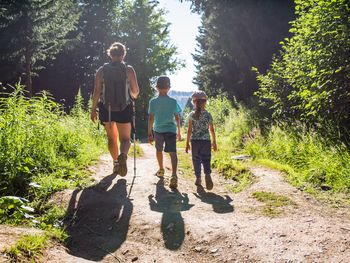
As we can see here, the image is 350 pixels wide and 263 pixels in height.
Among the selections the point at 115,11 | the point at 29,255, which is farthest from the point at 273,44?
the point at 115,11

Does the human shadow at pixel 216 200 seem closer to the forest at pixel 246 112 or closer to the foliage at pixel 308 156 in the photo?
the forest at pixel 246 112

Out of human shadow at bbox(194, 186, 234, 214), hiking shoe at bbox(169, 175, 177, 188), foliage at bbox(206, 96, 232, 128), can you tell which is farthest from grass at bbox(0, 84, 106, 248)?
foliage at bbox(206, 96, 232, 128)

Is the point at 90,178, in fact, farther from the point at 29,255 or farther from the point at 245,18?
the point at 245,18

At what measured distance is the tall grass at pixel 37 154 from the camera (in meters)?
4.82

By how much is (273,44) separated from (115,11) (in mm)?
27783

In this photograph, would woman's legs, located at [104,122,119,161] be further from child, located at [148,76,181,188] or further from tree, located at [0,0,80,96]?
tree, located at [0,0,80,96]

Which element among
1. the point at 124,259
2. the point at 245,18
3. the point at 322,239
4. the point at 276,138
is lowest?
the point at 124,259

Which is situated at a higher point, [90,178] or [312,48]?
[312,48]

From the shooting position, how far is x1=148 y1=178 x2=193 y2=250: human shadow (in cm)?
371

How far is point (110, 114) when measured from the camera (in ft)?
18.5

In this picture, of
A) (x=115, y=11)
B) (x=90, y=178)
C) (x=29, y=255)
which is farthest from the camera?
(x=115, y=11)

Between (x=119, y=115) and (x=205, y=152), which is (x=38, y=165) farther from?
(x=205, y=152)

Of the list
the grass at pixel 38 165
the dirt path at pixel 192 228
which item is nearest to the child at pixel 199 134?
the dirt path at pixel 192 228

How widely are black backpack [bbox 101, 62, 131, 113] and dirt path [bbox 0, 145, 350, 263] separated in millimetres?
1319
